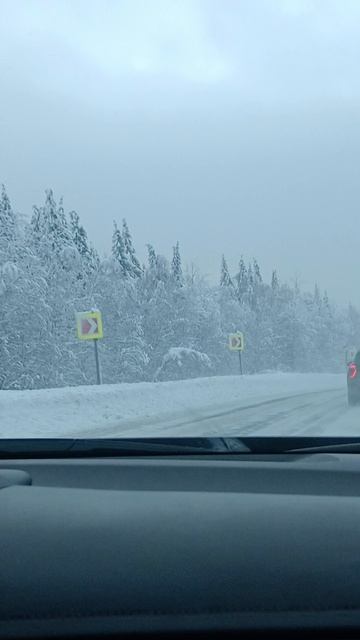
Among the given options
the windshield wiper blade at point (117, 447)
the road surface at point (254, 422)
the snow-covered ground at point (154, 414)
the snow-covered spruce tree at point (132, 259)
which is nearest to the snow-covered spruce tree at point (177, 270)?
the snow-covered spruce tree at point (132, 259)

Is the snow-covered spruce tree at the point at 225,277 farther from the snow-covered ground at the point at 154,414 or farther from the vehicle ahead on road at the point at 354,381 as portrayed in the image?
the vehicle ahead on road at the point at 354,381

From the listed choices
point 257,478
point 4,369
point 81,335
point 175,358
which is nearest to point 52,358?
point 4,369

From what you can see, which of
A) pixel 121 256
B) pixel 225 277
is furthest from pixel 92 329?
pixel 225 277

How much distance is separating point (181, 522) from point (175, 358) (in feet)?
174

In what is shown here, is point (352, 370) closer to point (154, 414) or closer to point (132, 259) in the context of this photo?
point (154, 414)

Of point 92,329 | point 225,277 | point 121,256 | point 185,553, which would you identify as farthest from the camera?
point 225,277

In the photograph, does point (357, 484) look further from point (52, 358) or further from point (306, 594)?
point (52, 358)

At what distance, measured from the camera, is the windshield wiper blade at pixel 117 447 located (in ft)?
12.2

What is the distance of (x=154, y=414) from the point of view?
60.8ft

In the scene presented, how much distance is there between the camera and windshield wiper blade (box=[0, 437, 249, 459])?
3719 millimetres

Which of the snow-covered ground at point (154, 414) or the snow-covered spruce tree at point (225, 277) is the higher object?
the snow-covered spruce tree at point (225, 277)

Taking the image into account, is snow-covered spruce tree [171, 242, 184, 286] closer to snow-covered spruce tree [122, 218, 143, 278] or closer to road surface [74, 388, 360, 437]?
snow-covered spruce tree [122, 218, 143, 278]

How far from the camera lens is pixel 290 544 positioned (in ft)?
9.25

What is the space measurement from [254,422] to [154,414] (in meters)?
4.53
